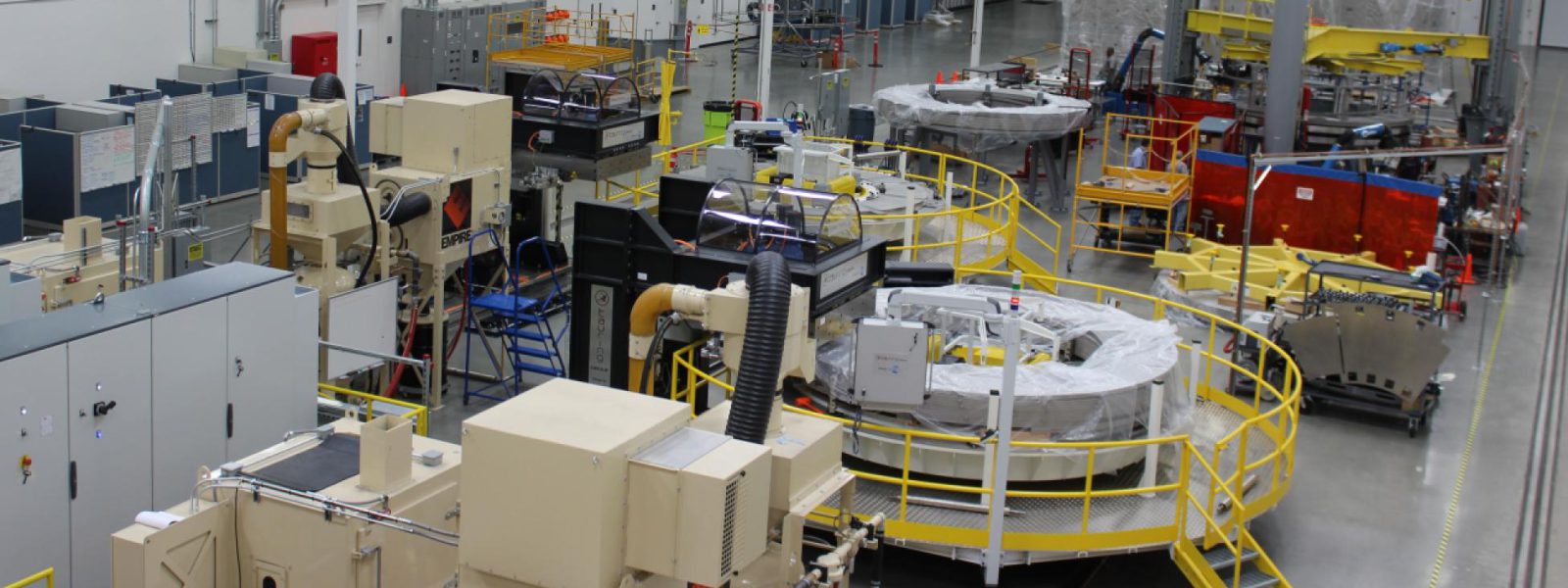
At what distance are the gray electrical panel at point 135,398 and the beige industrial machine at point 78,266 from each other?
5.39 feet

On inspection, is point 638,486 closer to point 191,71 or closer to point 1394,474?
point 1394,474

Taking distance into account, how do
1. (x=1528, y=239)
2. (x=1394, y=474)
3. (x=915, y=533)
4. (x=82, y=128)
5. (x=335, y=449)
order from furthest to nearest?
(x=1528, y=239) → (x=82, y=128) → (x=1394, y=474) → (x=915, y=533) → (x=335, y=449)

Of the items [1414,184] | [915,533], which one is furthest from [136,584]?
[1414,184]

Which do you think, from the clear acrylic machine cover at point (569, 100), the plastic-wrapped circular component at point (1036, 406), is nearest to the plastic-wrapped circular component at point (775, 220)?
the plastic-wrapped circular component at point (1036, 406)

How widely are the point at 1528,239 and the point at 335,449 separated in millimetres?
18228

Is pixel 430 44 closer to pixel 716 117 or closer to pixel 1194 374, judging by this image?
pixel 716 117

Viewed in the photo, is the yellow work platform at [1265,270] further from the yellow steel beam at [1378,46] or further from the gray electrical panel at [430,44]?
the gray electrical panel at [430,44]

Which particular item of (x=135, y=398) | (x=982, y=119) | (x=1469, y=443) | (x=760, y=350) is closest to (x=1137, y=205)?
(x=982, y=119)

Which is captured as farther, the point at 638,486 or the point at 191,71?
the point at 191,71

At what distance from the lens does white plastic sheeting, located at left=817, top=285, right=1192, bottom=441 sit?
11305mm

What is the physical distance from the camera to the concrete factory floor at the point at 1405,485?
11.4 m

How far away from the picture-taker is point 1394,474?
13281mm

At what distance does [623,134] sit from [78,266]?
258 inches

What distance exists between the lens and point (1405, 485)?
13.1 m
